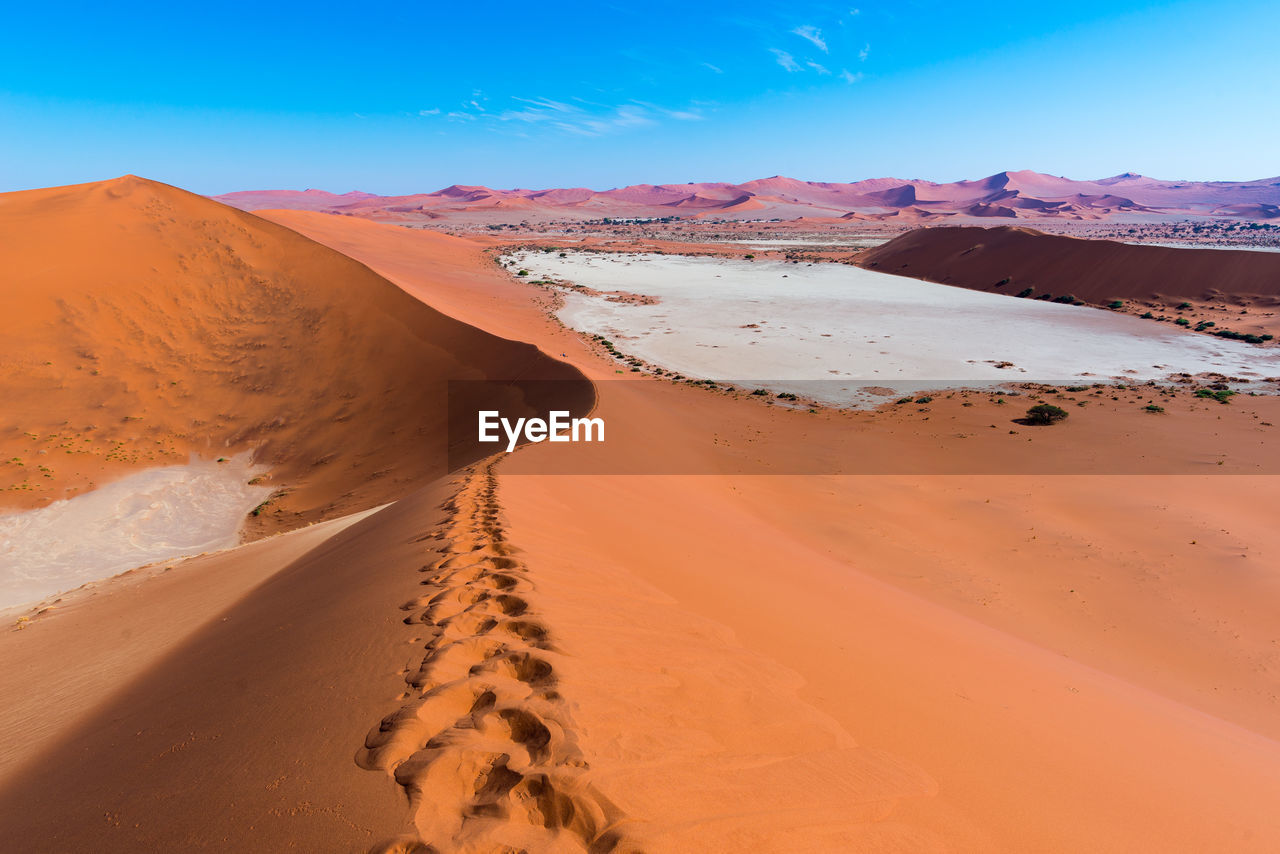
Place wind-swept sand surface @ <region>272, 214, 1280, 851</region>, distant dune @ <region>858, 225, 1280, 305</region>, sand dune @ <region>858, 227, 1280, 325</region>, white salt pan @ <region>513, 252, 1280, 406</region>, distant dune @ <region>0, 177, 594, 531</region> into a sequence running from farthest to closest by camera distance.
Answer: distant dune @ <region>858, 225, 1280, 305</region> < sand dune @ <region>858, 227, 1280, 325</region> < white salt pan @ <region>513, 252, 1280, 406</region> < distant dune @ <region>0, 177, 594, 531</region> < wind-swept sand surface @ <region>272, 214, 1280, 851</region>

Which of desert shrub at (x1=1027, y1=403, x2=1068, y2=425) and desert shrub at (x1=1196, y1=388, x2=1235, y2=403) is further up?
desert shrub at (x1=1196, y1=388, x2=1235, y2=403)

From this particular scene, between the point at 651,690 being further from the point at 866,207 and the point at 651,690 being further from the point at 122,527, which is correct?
the point at 866,207

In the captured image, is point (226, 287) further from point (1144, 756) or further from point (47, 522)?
point (1144, 756)

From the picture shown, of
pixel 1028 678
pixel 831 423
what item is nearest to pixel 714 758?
pixel 1028 678

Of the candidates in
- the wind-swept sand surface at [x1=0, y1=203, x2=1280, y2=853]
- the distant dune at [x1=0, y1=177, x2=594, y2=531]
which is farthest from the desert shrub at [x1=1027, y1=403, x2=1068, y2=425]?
the distant dune at [x1=0, y1=177, x2=594, y2=531]

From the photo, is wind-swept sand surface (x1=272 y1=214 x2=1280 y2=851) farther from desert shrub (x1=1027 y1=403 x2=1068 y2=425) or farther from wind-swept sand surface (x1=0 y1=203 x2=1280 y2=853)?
desert shrub (x1=1027 y1=403 x2=1068 y2=425)

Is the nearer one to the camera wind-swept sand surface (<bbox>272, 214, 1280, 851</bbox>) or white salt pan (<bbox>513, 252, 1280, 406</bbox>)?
wind-swept sand surface (<bbox>272, 214, 1280, 851</bbox>)
